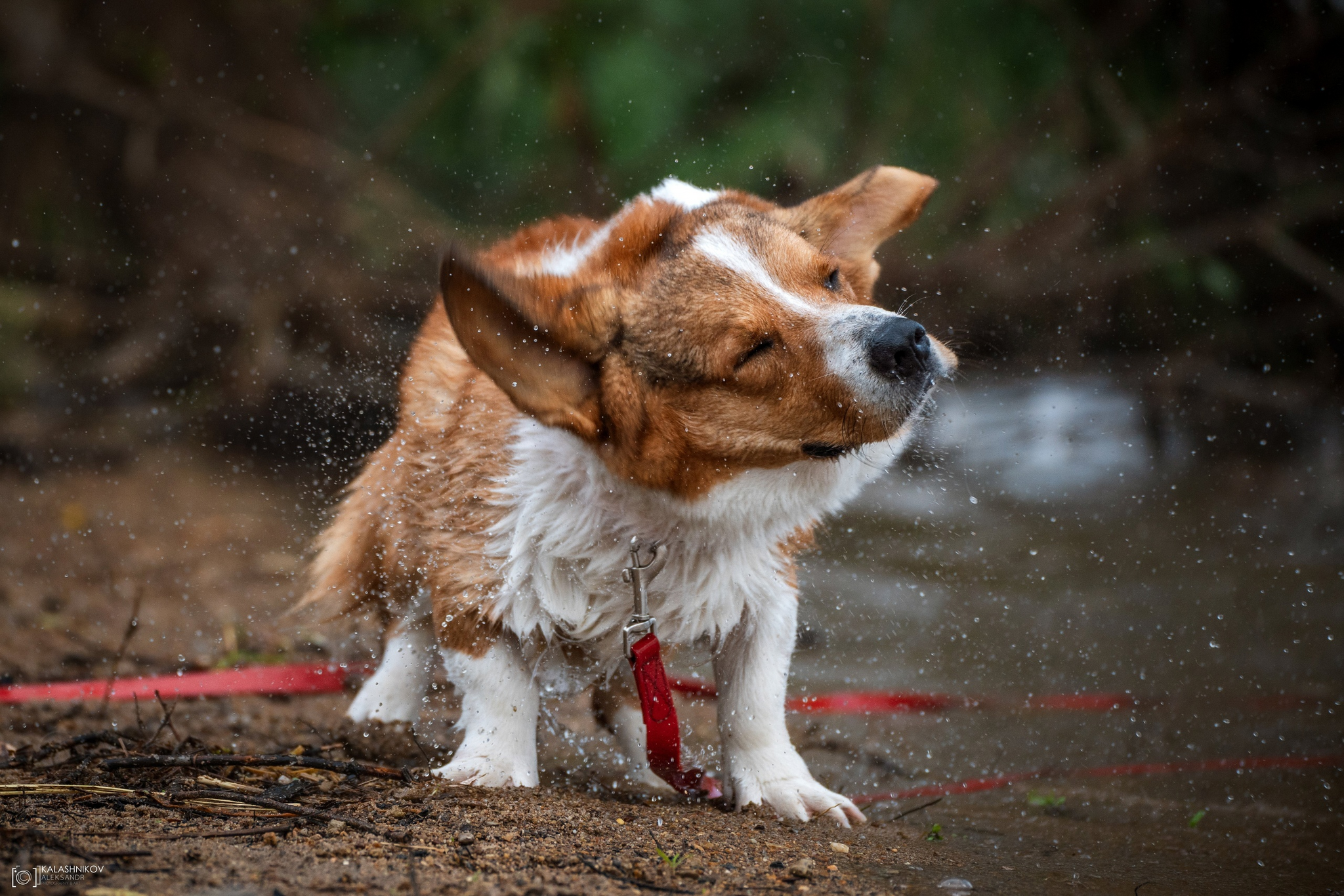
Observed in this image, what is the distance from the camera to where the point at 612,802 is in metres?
2.89

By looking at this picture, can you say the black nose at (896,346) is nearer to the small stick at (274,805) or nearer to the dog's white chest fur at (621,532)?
the dog's white chest fur at (621,532)

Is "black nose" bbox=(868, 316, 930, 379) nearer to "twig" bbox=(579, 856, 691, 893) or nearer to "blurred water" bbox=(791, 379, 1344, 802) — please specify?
"blurred water" bbox=(791, 379, 1344, 802)

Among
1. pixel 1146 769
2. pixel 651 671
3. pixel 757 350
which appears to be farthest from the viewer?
pixel 1146 769

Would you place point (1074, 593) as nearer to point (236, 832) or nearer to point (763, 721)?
point (763, 721)

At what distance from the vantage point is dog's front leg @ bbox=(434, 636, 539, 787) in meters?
2.91

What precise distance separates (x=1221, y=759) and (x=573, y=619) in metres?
2.37

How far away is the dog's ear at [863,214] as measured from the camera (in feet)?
10.4

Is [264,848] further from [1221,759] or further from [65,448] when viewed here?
[65,448]

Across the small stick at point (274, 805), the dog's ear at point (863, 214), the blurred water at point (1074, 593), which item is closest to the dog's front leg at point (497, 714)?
the small stick at point (274, 805)

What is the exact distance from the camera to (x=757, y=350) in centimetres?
270

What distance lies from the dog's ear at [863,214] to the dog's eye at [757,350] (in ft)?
1.88

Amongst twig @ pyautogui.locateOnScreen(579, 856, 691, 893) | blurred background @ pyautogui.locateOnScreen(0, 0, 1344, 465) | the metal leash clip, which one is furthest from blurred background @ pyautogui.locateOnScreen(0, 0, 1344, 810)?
twig @ pyautogui.locateOnScreen(579, 856, 691, 893)

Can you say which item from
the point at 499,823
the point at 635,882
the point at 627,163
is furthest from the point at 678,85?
the point at 635,882

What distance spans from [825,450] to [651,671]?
729 millimetres
